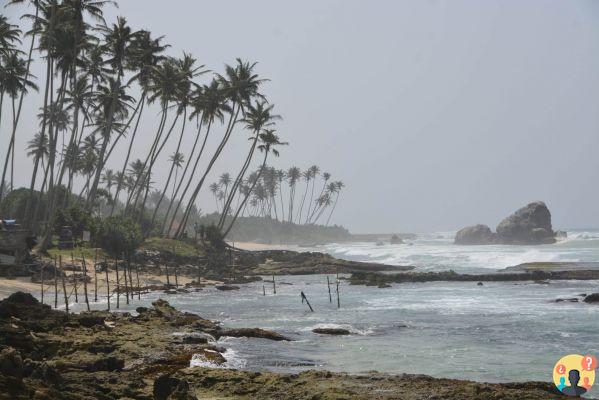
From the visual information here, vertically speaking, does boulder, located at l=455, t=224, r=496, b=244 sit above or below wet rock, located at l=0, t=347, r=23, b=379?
above

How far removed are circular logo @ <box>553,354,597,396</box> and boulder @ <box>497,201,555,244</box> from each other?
112 meters

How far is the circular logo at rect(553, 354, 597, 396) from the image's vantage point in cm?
604

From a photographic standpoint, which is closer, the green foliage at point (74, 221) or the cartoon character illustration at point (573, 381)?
the cartoon character illustration at point (573, 381)

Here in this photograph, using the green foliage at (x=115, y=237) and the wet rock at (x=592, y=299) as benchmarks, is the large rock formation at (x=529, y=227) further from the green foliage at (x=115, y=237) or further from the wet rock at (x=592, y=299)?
the green foliage at (x=115, y=237)

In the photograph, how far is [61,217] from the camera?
50531mm

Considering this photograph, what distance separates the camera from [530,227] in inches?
4400

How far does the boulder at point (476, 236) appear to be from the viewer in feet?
403

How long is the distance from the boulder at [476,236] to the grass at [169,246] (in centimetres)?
8081

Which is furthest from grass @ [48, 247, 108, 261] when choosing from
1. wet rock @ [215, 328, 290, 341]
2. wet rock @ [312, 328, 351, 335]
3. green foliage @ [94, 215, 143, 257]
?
wet rock @ [312, 328, 351, 335]

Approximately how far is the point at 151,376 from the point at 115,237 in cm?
3754

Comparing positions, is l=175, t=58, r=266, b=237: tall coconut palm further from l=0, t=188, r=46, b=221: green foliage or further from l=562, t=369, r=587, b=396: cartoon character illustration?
l=562, t=369, r=587, b=396: cartoon character illustration

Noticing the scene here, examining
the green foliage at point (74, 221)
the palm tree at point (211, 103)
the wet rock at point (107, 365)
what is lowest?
the wet rock at point (107, 365)

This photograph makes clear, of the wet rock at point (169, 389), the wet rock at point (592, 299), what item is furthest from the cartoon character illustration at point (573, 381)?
the wet rock at point (592, 299)

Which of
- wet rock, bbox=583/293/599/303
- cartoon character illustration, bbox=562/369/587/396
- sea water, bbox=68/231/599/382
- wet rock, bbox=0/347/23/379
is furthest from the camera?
wet rock, bbox=583/293/599/303
